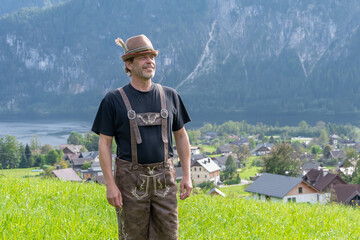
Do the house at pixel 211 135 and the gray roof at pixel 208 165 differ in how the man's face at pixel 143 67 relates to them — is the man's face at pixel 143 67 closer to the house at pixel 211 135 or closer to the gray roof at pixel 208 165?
the gray roof at pixel 208 165

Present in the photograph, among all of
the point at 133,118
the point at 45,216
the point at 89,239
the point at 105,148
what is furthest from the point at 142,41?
the point at 45,216

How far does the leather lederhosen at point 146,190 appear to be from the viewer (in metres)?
4.50

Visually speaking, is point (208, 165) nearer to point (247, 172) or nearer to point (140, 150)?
point (247, 172)

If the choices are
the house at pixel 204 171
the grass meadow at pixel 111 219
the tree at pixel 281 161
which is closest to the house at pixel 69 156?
the house at pixel 204 171

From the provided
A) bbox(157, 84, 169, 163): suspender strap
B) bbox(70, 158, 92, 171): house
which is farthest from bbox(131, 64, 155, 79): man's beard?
bbox(70, 158, 92, 171): house

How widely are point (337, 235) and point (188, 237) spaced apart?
2356 millimetres

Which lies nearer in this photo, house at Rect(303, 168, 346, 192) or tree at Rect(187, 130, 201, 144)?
house at Rect(303, 168, 346, 192)

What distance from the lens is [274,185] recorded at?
41031 mm

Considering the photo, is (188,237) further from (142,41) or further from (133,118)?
(142,41)

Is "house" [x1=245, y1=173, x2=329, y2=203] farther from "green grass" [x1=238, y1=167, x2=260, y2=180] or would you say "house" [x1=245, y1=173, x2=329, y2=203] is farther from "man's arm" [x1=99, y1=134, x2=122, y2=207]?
"green grass" [x1=238, y1=167, x2=260, y2=180]

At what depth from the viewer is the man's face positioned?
4.54 metres

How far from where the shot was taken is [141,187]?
14.8ft

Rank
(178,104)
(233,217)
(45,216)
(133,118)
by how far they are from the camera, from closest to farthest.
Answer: (133,118), (178,104), (45,216), (233,217)

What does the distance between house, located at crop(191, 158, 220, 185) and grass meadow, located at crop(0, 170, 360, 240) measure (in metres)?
71.3
